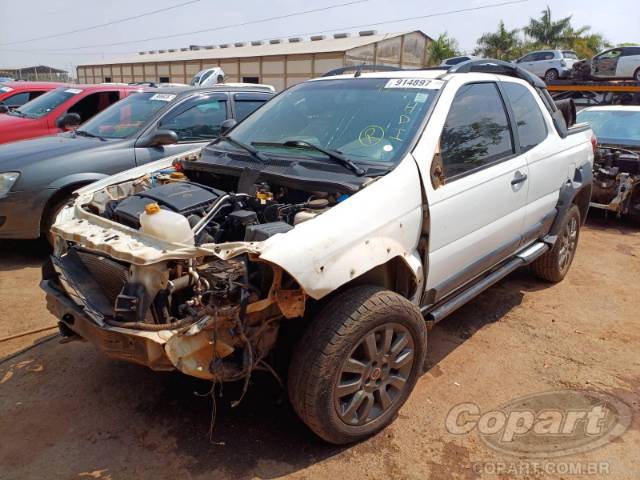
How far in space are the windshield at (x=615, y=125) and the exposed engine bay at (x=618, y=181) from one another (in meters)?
0.37

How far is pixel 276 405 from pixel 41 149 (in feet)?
12.4

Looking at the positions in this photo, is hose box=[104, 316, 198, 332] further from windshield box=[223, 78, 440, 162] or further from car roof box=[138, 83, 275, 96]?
car roof box=[138, 83, 275, 96]

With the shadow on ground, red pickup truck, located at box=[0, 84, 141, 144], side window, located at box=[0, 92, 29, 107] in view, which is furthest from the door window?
the shadow on ground

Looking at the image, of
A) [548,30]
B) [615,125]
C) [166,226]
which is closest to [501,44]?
[548,30]

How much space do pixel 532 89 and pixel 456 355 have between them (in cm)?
232

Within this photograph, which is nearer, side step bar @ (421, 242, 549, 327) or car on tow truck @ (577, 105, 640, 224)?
side step bar @ (421, 242, 549, 327)

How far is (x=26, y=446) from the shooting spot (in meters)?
2.49

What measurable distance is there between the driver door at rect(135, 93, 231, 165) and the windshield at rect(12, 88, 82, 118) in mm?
2640

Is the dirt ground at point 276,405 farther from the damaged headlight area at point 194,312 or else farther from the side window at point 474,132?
the side window at point 474,132

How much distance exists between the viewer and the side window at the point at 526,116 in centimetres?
371

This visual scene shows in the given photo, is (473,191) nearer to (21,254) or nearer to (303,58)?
(21,254)

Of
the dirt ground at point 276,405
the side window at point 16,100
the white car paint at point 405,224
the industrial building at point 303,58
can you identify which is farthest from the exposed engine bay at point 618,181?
the industrial building at point 303,58

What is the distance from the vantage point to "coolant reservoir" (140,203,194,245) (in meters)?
2.18

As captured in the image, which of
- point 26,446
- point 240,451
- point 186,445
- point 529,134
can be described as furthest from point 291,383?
point 529,134
